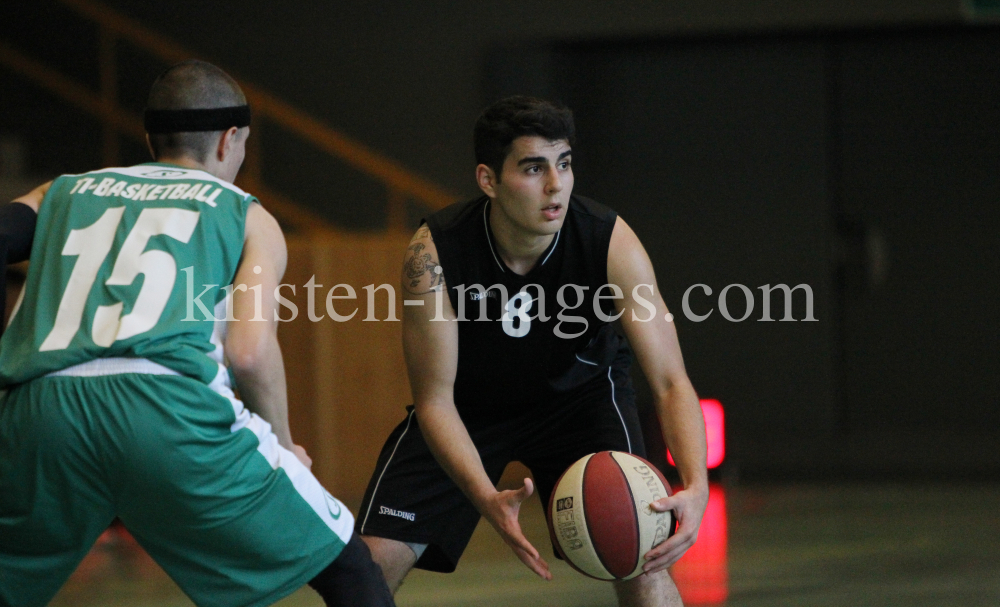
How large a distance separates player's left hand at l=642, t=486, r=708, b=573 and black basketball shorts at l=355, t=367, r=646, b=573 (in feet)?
1.73

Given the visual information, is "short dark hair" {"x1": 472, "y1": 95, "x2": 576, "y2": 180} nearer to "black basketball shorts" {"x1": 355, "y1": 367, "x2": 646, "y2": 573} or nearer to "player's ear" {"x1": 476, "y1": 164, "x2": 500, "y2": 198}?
"player's ear" {"x1": 476, "y1": 164, "x2": 500, "y2": 198}

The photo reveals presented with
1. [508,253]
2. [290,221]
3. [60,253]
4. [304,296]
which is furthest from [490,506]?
[290,221]

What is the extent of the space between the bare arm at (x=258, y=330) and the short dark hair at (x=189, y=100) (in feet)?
0.75

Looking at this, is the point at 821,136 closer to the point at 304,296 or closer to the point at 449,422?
the point at 304,296

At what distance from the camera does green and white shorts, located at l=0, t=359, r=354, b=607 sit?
2.13 meters

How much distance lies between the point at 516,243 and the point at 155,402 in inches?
48.8

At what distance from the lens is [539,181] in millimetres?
2971

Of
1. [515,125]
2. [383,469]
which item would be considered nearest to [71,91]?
[383,469]

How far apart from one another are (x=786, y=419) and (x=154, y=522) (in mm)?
6810

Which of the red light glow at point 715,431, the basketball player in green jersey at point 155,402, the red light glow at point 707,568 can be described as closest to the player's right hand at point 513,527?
the basketball player in green jersey at point 155,402

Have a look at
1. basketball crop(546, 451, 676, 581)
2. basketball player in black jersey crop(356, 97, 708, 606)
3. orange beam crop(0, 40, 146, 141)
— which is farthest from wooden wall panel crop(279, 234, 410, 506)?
basketball crop(546, 451, 676, 581)

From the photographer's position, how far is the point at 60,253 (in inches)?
88.0

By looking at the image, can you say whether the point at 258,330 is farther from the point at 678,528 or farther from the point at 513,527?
the point at 678,528

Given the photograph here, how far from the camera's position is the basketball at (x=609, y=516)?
264 centimetres
